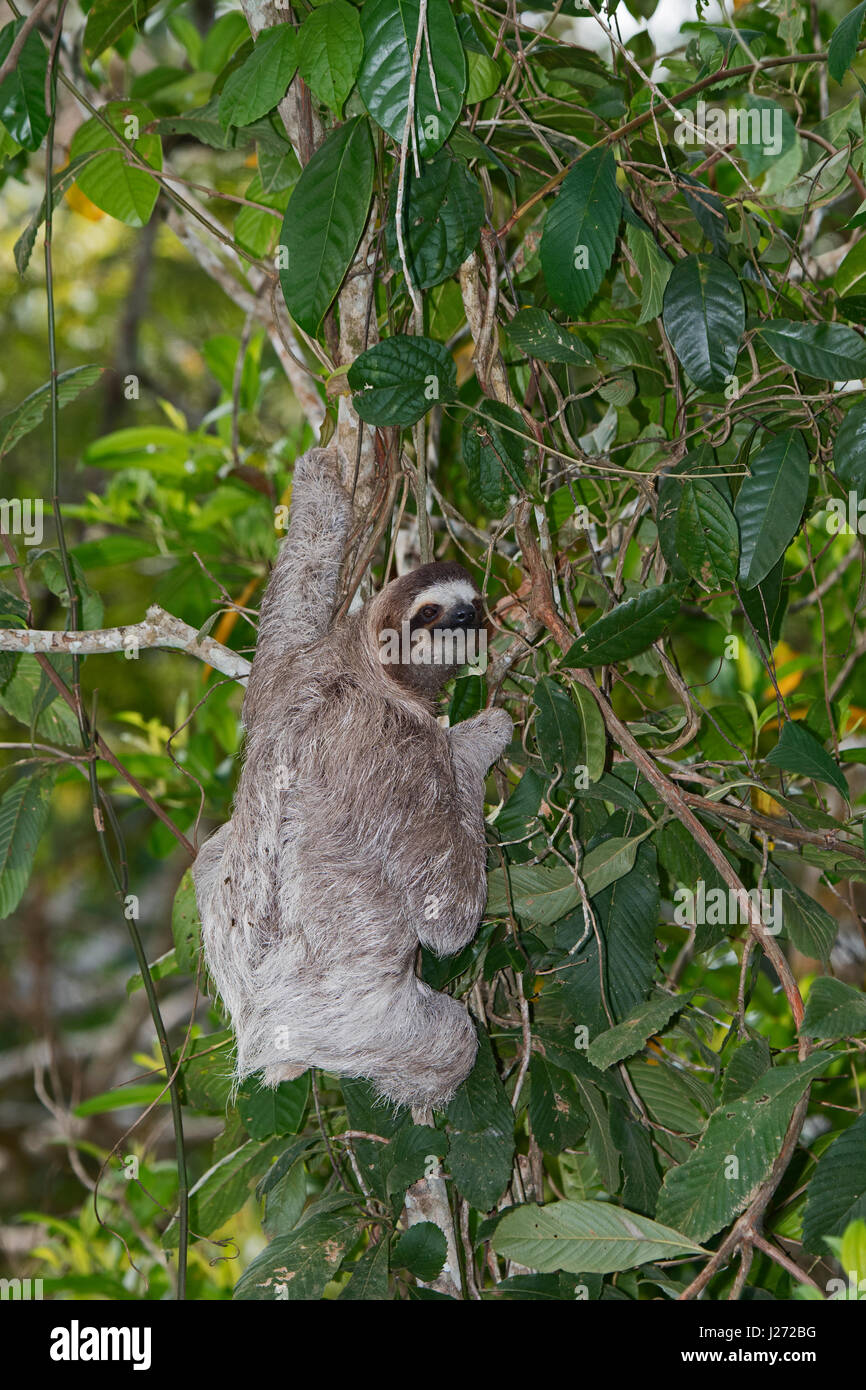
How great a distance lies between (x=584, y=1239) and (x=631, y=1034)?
0.41 metres

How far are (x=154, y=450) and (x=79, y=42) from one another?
5.58ft

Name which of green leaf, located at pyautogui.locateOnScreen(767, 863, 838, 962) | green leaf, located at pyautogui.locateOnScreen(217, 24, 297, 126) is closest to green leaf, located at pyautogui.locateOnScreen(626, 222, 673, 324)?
green leaf, located at pyautogui.locateOnScreen(217, 24, 297, 126)

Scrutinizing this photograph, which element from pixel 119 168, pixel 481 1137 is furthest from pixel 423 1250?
pixel 119 168

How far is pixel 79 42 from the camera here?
15.3ft

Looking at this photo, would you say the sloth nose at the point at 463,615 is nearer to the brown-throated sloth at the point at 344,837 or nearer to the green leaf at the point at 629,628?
the brown-throated sloth at the point at 344,837

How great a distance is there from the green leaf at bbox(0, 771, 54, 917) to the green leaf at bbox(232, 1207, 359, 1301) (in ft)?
4.03

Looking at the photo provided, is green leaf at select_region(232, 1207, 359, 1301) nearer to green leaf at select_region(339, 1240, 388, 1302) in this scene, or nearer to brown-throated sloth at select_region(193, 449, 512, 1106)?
green leaf at select_region(339, 1240, 388, 1302)

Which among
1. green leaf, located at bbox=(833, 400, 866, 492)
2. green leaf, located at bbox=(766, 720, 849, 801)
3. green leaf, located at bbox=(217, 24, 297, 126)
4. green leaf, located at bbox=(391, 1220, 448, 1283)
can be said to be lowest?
green leaf, located at bbox=(391, 1220, 448, 1283)

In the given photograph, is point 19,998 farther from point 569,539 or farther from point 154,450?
point 569,539

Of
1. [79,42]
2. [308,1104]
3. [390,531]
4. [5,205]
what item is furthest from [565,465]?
[5,205]

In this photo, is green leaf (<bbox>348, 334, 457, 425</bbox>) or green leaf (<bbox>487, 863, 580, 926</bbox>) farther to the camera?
green leaf (<bbox>487, 863, 580, 926</bbox>)

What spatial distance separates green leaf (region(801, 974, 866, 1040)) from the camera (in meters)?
2.03

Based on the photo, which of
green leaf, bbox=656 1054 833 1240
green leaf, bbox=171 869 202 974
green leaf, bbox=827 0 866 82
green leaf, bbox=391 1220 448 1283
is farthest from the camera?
green leaf, bbox=171 869 202 974

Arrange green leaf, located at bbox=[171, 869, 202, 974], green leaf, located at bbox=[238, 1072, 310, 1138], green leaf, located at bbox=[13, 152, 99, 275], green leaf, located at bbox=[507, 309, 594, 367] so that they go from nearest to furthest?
1. green leaf, located at bbox=[507, 309, 594, 367]
2. green leaf, located at bbox=[238, 1072, 310, 1138]
3. green leaf, located at bbox=[13, 152, 99, 275]
4. green leaf, located at bbox=[171, 869, 202, 974]
